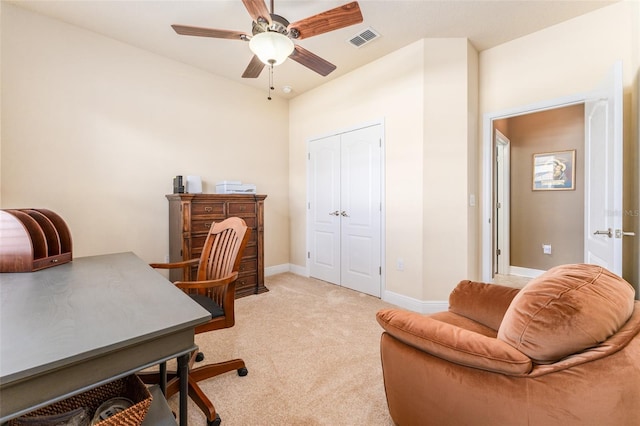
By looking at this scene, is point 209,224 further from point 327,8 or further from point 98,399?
point 327,8

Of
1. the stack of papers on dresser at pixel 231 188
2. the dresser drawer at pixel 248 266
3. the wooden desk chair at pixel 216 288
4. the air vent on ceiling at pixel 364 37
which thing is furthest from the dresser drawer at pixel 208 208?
the air vent on ceiling at pixel 364 37

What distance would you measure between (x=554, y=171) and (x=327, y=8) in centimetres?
379

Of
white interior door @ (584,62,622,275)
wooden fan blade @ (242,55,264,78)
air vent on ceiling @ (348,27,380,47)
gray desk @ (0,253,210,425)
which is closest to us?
gray desk @ (0,253,210,425)

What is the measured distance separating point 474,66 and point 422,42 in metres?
0.64

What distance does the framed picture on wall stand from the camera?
12.5 feet

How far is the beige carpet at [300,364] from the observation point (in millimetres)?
1504

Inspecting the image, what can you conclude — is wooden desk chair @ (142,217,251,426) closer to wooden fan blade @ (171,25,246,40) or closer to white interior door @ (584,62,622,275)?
wooden fan blade @ (171,25,246,40)

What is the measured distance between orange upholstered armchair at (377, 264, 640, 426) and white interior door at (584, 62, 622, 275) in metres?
1.19

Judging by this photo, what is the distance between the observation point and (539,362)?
940 mm

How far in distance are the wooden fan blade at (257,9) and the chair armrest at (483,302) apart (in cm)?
211

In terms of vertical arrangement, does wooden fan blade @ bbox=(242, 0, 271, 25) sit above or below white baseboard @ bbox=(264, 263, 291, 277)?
above

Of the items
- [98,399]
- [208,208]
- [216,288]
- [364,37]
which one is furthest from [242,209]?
[98,399]

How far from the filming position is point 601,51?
2408 millimetres

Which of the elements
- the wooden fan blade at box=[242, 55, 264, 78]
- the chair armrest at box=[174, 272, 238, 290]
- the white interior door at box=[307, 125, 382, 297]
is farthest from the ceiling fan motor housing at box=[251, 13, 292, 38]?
the white interior door at box=[307, 125, 382, 297]
